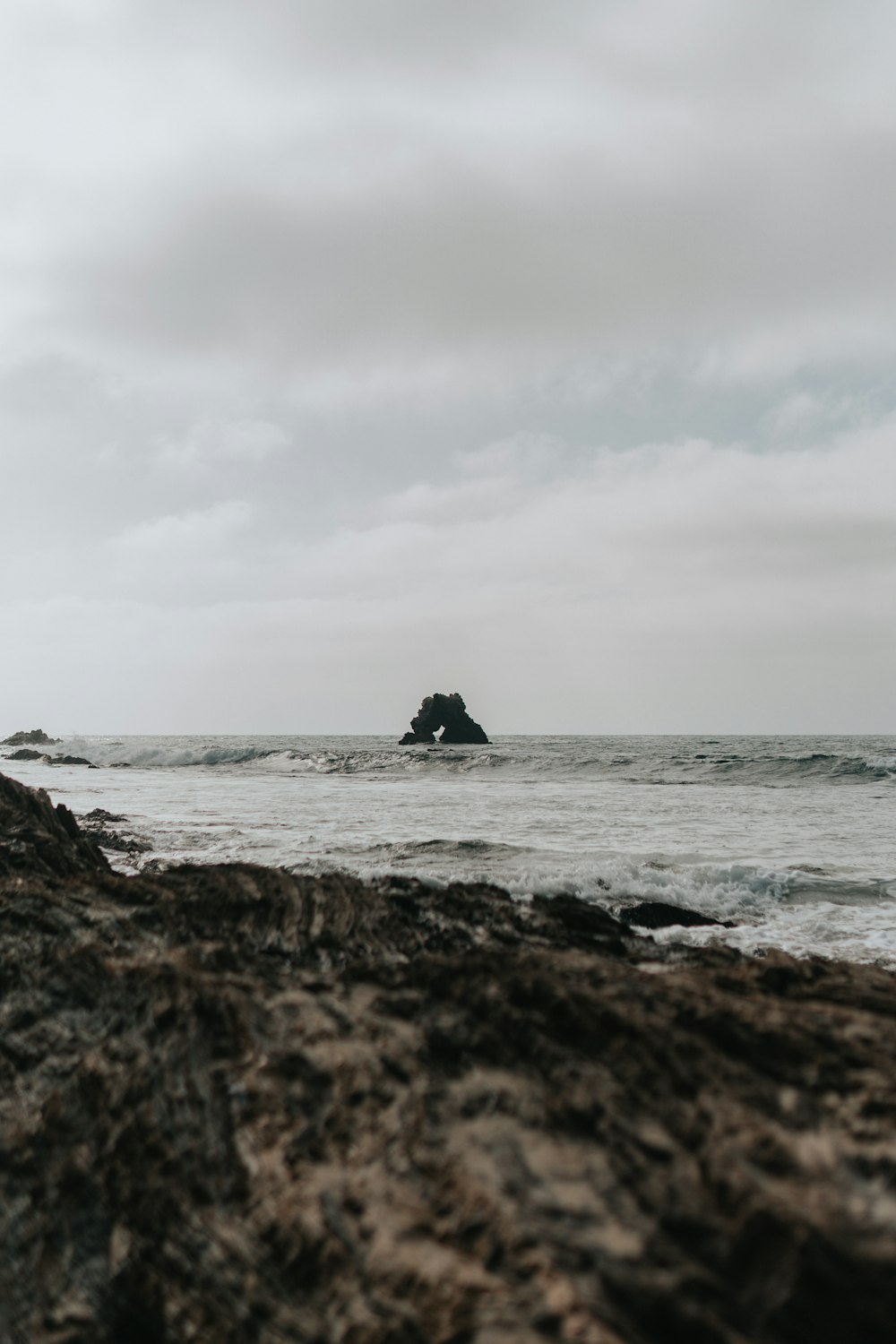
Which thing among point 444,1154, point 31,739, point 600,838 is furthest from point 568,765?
point 31,739

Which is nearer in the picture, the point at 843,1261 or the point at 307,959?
the point at 843,1261

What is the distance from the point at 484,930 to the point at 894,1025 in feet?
10.3

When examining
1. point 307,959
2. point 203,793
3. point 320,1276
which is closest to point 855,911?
Answer: point 307,959

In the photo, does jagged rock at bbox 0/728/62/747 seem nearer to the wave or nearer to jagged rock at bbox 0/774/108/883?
the wave

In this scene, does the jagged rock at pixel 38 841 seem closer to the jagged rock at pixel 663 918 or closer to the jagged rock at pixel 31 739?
the jagged rock at pixel 663 918

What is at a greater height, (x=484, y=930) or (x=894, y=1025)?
(x=894, y=1025)

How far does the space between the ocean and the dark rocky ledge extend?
3.67 m

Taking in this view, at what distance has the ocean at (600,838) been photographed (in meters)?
8.02

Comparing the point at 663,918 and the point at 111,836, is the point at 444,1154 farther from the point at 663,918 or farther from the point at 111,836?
the point at 111,836

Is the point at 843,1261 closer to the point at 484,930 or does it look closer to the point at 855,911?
the point at 484,930

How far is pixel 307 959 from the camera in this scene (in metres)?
4.78

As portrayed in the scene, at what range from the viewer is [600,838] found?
41.0 ft

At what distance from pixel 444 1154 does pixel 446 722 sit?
67.8 m

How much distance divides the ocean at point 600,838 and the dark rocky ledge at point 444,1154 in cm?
367
